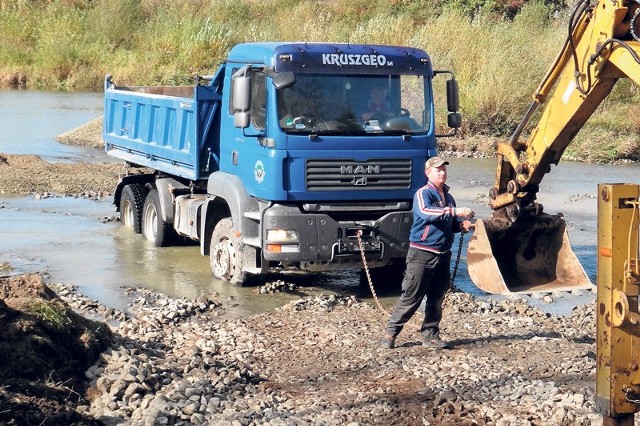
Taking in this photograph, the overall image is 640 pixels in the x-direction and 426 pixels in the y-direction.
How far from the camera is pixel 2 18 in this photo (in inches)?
1804

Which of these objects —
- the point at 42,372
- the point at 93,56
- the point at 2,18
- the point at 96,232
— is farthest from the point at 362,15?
the point at 42,372

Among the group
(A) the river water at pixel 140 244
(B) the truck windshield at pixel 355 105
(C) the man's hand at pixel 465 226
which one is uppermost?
(B) the truck windshield at pixel 355 105

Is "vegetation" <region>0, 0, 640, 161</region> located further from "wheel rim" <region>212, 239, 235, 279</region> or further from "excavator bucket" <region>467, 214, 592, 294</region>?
"excavator bucket" <region>467, 214, 592, 294</region>

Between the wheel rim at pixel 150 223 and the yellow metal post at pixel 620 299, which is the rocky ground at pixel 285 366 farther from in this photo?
the wheel rim at pixel 150 223

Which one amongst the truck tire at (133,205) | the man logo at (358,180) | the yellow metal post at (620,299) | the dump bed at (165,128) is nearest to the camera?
the yellow metal post at (620,299)

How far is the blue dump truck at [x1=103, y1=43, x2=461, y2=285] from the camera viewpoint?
11.2m

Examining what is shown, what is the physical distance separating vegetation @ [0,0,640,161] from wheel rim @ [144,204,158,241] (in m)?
12.8

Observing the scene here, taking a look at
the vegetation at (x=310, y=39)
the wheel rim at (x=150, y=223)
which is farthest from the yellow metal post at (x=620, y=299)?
the vegetation at (x=310, y=39)

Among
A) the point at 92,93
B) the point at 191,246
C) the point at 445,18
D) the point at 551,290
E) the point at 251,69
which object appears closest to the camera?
the point at 551,290

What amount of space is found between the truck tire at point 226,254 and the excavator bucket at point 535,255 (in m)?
2.98

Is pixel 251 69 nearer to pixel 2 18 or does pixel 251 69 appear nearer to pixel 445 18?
pixel 445 18

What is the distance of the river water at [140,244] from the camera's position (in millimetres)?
12352

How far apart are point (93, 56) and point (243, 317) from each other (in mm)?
32772

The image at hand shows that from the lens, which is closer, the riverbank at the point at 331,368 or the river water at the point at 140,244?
Answer: the riverbank at the point at 331,368
